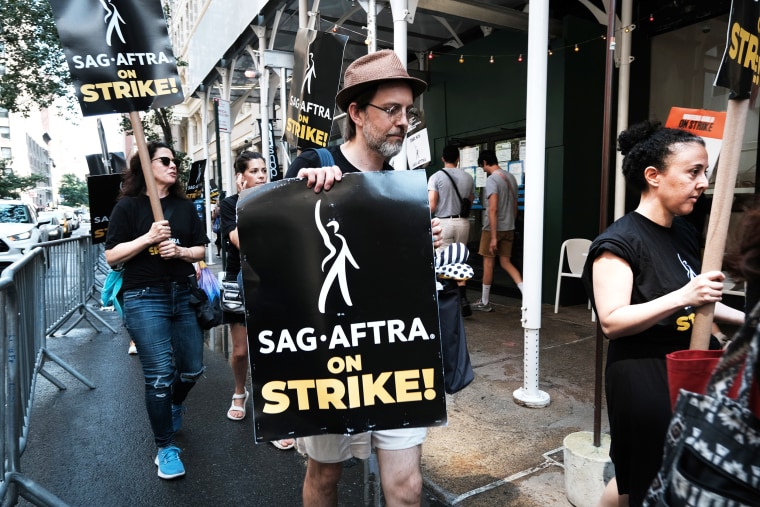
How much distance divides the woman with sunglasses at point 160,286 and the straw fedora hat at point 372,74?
5.34 feet

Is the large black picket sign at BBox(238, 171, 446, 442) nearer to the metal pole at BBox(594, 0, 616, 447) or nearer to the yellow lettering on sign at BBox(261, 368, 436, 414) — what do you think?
the yellow lettering on sign at BBox(261, 368, 436, 414)

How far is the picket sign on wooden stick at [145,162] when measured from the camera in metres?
2.85

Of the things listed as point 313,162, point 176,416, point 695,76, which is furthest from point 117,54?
point 695,76

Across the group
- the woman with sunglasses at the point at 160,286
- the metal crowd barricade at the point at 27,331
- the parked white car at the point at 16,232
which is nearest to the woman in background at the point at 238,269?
the woman with sunglasses at the point at 160,286

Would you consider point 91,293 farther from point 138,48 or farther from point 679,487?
point 679,487

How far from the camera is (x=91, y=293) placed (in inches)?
321

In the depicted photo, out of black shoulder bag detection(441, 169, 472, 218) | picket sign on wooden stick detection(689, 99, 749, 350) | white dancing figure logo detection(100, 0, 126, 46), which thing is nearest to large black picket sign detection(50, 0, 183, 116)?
white dancing figure logo detection(100, 0, 126, 46)

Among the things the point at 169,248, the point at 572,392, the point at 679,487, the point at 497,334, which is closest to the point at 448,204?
the point at 497,334

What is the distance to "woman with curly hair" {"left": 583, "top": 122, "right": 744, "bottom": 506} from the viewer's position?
1854mm

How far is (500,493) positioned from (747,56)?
7.65ft

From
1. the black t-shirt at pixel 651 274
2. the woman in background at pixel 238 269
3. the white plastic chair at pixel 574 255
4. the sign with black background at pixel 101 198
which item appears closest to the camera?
the black t-shirt at pixel 651 274

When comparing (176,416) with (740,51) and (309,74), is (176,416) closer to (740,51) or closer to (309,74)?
(309,74)

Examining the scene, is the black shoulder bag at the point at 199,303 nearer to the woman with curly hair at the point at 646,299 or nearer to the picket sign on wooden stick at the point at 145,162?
the picket sign on wooden stick at the point at 145,162

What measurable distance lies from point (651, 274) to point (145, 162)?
2.48m
